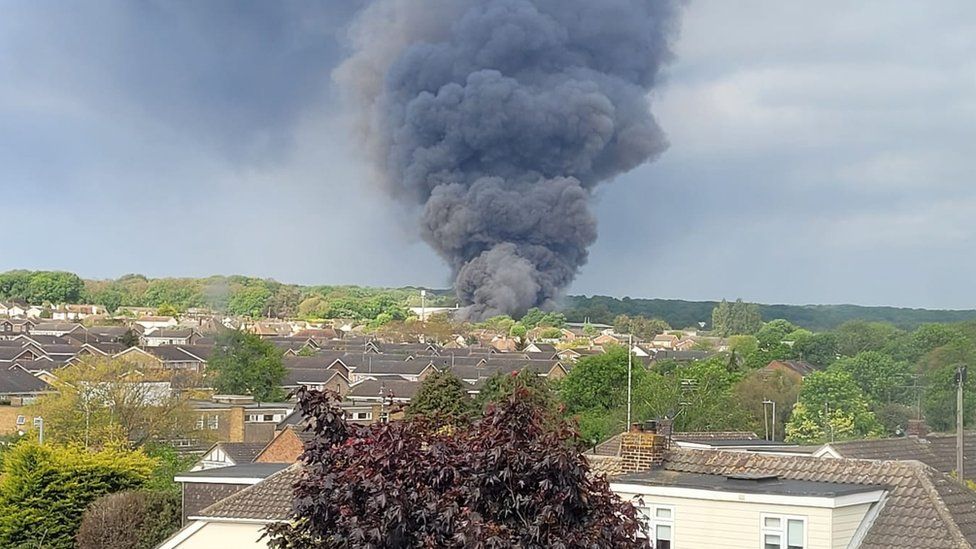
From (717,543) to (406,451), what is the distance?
5.23m

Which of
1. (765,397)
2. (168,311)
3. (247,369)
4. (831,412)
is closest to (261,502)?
(831,412)

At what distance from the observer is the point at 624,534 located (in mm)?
7781

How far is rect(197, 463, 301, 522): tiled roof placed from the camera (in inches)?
602

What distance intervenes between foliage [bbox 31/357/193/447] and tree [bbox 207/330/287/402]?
54.4 feet

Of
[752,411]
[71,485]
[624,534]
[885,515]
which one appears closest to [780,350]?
[752,411]

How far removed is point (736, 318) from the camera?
134 m

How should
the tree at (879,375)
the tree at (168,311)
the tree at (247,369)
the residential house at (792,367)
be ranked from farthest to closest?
the tree at (168,311), the residential house at (792,367), the tree at (247,369), the tree at (879,375)

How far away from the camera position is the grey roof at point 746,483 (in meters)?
12.0

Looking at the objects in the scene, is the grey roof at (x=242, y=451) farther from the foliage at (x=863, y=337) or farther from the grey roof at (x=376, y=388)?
the foliage at (x=863, y=337)

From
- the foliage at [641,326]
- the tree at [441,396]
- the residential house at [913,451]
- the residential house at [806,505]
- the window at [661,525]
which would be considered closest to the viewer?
the residential house at [806,505]

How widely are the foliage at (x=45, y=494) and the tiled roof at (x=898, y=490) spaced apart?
1264 cm

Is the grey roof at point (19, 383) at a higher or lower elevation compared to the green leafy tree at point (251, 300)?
lower

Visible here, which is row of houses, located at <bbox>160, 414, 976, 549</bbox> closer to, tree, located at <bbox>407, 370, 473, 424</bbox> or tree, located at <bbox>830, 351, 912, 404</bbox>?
tree, located at <bbox>407, 370, 473, 424</bbox>

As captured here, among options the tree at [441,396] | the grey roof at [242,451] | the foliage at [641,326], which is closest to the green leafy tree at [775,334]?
the foliage at [641,326]
